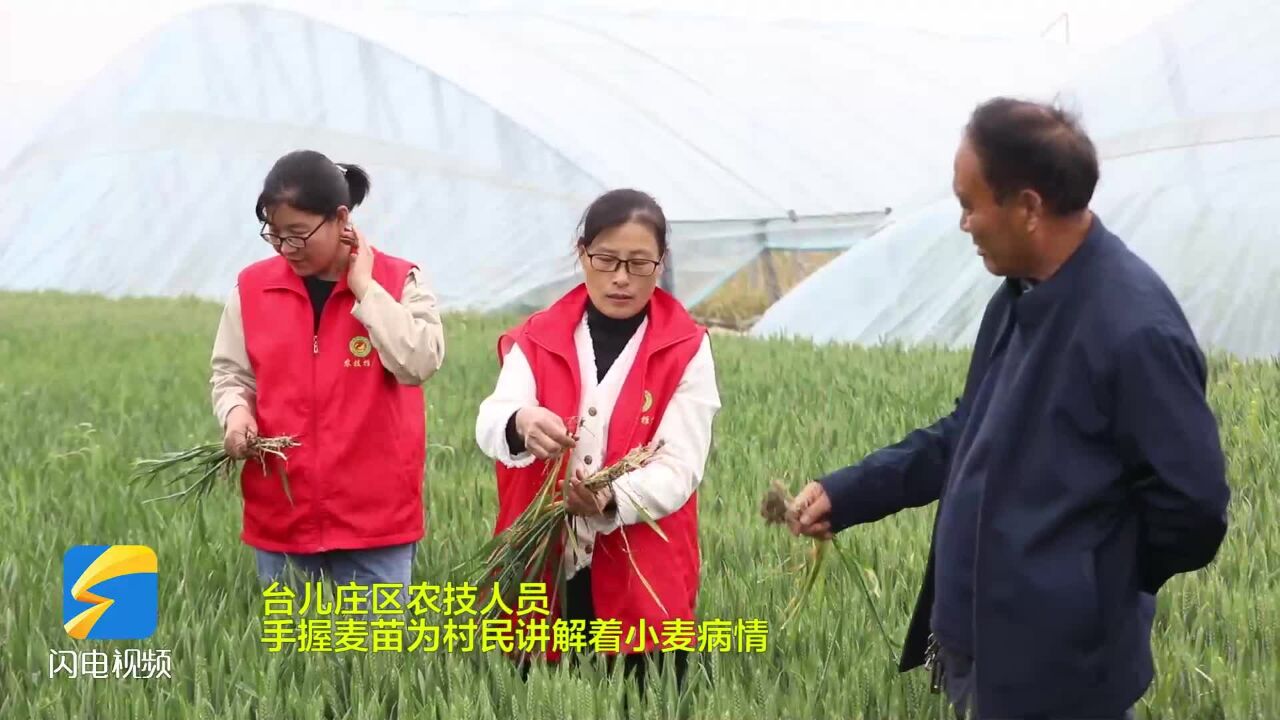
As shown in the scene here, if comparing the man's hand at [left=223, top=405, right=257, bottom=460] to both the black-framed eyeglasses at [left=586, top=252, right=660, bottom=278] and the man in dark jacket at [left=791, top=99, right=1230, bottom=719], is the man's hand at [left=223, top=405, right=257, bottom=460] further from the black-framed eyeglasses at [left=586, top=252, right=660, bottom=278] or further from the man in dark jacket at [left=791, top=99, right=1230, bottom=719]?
the man in dark jacket at [left=791, top=99, right=1230, bottom=719]

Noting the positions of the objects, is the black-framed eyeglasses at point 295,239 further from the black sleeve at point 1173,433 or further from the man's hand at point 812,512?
the black sleeve at point 1173,433

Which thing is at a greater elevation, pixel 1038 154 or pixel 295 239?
pixel 295 239

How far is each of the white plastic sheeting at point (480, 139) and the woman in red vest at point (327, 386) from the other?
8.74 m

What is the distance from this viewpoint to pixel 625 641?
86.7 inches

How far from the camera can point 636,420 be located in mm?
2158

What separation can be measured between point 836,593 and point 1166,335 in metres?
1.46

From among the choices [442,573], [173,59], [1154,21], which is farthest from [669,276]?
[442,573]

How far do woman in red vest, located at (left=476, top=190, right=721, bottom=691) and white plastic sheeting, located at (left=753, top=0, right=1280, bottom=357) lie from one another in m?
5.92

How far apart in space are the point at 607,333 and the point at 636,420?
16 centimetres

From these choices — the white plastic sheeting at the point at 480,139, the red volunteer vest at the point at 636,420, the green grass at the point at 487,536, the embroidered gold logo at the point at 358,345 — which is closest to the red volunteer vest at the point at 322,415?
the embroidered gold logo at the point at 358,345

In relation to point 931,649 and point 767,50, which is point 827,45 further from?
point 931,649

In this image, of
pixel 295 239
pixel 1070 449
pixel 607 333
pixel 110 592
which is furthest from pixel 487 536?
pixel 1070 449

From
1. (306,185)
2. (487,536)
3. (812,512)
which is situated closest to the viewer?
(812,512)

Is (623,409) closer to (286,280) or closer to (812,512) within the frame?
(812,512)
